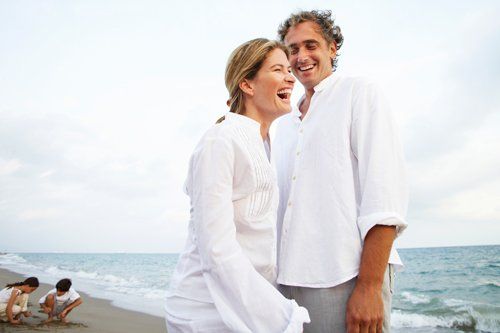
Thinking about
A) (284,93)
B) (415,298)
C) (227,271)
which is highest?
(284,93)

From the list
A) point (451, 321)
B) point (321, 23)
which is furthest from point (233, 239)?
point (451, 321)

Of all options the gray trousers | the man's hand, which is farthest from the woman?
the man's hand

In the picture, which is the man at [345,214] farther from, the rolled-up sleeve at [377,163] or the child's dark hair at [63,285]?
the child's dark hair at [63,285]

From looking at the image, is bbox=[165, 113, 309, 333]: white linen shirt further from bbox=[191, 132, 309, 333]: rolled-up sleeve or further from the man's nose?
the man's nose

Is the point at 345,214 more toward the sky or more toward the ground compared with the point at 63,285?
more toward the sky

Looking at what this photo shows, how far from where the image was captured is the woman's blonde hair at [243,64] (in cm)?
204

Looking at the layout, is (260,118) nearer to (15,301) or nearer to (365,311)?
(365,311)

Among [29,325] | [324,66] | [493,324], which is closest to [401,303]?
[493,324]

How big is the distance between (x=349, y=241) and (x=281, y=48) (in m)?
0.99

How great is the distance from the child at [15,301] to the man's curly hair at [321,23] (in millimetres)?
7619

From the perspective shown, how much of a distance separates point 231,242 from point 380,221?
2.23ft

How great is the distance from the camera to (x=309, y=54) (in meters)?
2.55

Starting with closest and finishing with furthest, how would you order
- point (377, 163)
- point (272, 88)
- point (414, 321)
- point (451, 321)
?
point (377, 163), point (272, 88), point (414, 321), point (451, 321)

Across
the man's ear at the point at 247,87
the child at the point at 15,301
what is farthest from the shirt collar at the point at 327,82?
the child at the point at 15,301
